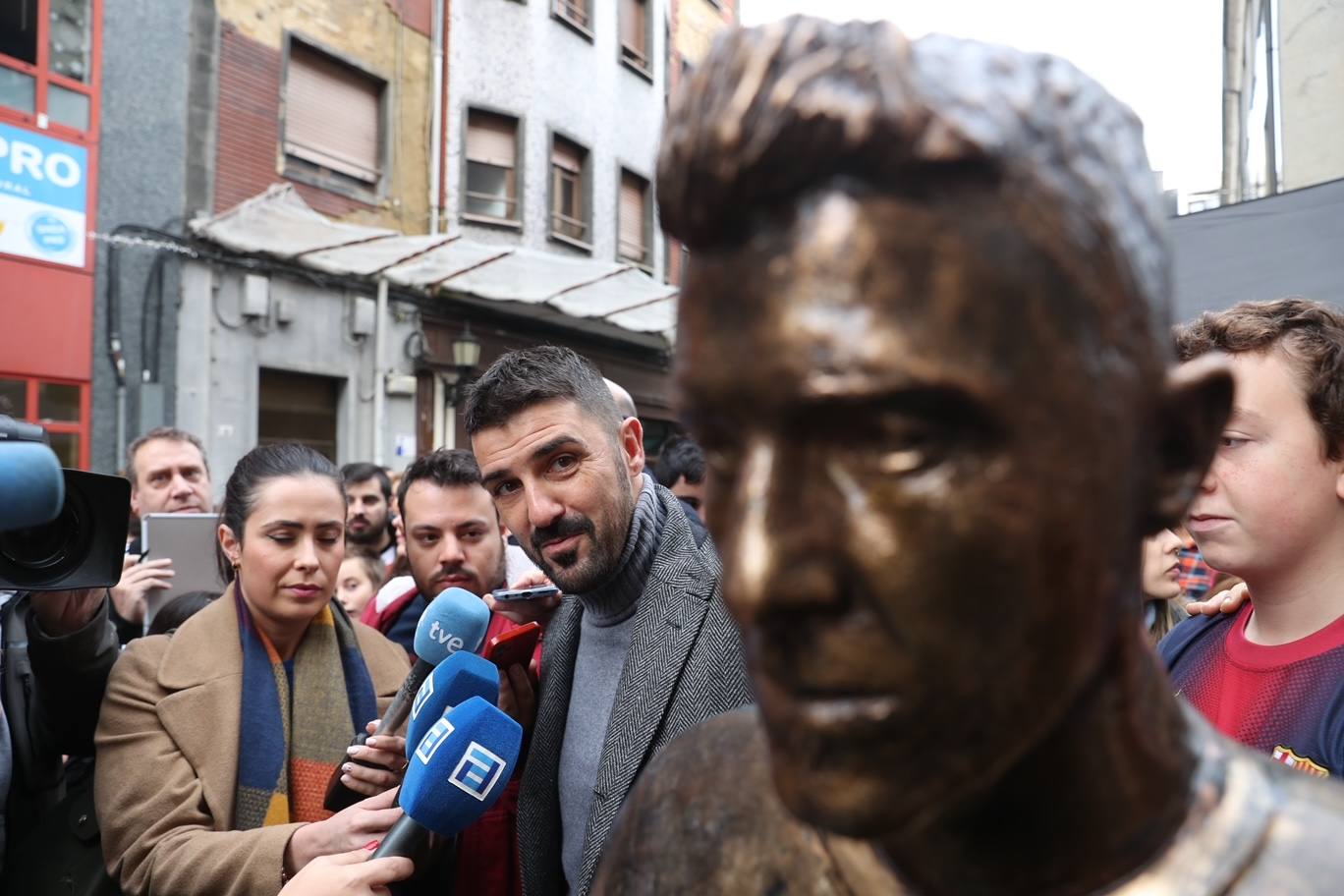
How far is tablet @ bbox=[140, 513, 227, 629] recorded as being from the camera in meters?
3.82

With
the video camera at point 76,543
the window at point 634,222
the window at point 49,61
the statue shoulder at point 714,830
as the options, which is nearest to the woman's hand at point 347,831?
the video camera at point 76,543

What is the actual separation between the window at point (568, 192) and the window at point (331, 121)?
3.32m

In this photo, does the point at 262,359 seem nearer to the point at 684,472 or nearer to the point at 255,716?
the point at 684,472

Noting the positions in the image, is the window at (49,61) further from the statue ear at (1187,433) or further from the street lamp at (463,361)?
the statue ear at (1187,433)

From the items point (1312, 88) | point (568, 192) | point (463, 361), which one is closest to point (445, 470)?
point (1312, 88)

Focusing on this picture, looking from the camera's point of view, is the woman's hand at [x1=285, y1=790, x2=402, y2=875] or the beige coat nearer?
the woman's hand at [x1=285, y1=790, x2=402, y2=875]

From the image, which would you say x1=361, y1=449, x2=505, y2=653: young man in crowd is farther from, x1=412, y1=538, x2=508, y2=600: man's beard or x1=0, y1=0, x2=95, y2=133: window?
x1=0, y1=0, x2=95, y2=133: window

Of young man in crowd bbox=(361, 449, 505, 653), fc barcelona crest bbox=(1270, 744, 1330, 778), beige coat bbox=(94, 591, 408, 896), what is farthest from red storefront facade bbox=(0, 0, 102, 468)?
fc barcelona crest bbox=(1270, 744, 1330, 778)

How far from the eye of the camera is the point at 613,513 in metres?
2.34

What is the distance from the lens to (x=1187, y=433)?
0.71m

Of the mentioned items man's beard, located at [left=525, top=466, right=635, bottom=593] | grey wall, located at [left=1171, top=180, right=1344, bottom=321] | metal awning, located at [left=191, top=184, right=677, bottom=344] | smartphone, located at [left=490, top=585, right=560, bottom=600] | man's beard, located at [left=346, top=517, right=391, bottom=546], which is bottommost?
man's beard, located at [left=346, top=517, right=391, bottom=546]

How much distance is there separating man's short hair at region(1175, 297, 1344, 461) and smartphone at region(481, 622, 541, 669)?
1489 mm

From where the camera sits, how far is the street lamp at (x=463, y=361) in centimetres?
1253

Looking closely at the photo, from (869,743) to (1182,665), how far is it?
1496 mm
